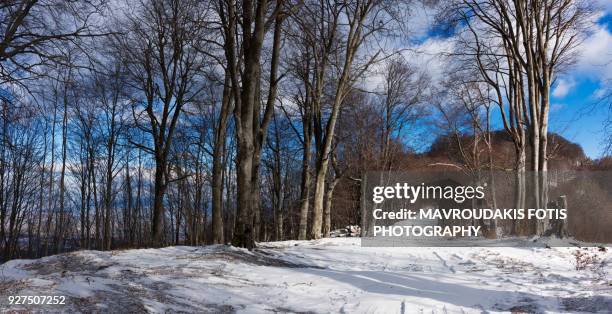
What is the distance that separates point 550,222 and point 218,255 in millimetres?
10413

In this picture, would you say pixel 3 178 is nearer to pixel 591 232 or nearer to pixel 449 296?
pixel 449 296

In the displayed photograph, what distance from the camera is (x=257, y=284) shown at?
595 centimetres

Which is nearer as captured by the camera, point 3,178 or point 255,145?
point 255,145

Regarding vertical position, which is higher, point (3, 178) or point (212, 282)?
point (3, 178)

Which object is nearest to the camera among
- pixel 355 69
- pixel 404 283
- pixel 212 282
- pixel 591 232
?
pixel 212 282

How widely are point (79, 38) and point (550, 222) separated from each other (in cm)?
1332

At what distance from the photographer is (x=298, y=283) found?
6203mm

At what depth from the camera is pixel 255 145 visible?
10352mm

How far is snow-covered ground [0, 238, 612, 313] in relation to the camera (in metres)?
4.68

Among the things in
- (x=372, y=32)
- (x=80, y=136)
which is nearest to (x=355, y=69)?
(x=372, y=32)

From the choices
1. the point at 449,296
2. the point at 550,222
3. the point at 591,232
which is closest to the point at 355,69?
the point at 550,222

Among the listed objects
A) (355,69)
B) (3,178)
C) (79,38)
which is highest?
(355,69)

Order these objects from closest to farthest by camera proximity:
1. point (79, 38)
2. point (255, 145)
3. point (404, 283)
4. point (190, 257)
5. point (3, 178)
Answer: point (404, 283), point (190, 257), point (79, 38), point (255, 145), point (3, 178)

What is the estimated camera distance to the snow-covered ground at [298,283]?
4684 millimetres
